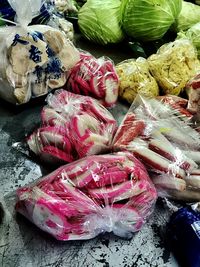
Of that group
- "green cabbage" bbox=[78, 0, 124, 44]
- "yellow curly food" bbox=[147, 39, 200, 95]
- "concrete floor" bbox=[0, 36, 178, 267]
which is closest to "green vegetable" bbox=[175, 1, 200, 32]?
"green cabbage" bbox=[78, 0, 124, 44]

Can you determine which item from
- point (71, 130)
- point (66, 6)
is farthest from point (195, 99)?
point (66, 6)

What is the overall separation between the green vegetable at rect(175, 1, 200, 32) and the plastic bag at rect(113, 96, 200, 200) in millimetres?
922

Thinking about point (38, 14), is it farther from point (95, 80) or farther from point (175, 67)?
point (175, 67)

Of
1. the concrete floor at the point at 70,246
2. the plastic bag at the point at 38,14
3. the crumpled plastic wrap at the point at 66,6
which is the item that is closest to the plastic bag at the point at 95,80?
the plastic bag at the point at 38,14

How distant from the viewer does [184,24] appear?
2361mm

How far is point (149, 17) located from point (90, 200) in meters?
1.37

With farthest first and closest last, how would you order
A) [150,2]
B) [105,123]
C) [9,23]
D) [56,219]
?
[150,2] < [9,23] < [105,123] < [56,219]

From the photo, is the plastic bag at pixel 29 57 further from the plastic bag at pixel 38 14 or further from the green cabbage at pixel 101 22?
the green cabbage at pixel 101 22

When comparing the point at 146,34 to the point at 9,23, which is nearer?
the point at 9,23

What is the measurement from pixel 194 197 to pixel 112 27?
4.16 feet

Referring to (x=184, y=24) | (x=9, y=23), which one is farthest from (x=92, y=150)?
(x=184, y=24)

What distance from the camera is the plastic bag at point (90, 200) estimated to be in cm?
114

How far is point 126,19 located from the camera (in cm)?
225

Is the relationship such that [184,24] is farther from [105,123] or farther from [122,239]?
[122,239]
